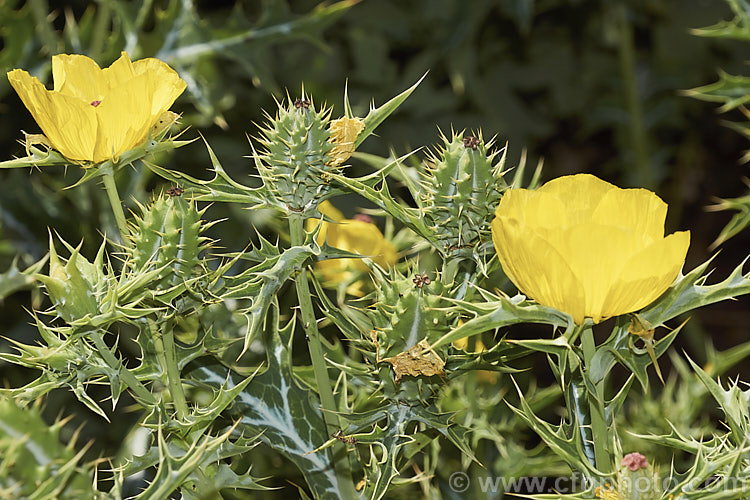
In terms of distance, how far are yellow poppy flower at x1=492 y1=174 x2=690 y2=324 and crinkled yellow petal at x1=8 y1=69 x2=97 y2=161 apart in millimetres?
319

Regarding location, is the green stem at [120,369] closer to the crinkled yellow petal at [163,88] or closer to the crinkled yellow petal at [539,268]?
the crinkled yellow petal at [163,88]

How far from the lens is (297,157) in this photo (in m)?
0.63

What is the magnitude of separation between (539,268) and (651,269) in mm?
75

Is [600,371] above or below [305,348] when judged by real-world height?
below

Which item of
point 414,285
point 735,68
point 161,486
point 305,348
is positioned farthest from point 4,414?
point 735,68

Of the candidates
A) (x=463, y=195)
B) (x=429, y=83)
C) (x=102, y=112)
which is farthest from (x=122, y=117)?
(x=429, y=83)

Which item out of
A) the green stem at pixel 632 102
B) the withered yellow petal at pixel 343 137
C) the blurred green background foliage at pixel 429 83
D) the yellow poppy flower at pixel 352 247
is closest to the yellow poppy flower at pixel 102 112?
the withered yellow petal at pixel 343 137

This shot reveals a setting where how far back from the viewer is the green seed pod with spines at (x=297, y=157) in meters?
0.64

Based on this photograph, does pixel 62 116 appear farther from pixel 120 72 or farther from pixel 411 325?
pixel 411 325

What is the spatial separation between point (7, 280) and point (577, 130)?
2450mm

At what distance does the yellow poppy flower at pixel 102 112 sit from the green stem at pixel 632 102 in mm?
1764

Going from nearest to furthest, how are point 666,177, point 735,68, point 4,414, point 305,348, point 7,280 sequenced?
1. point 4,414
2. point 7,280
3. point 305,348
4. point 735,68
5. point 666,177

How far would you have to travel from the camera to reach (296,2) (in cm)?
243

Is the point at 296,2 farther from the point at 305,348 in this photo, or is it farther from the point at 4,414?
the point at 4,414
